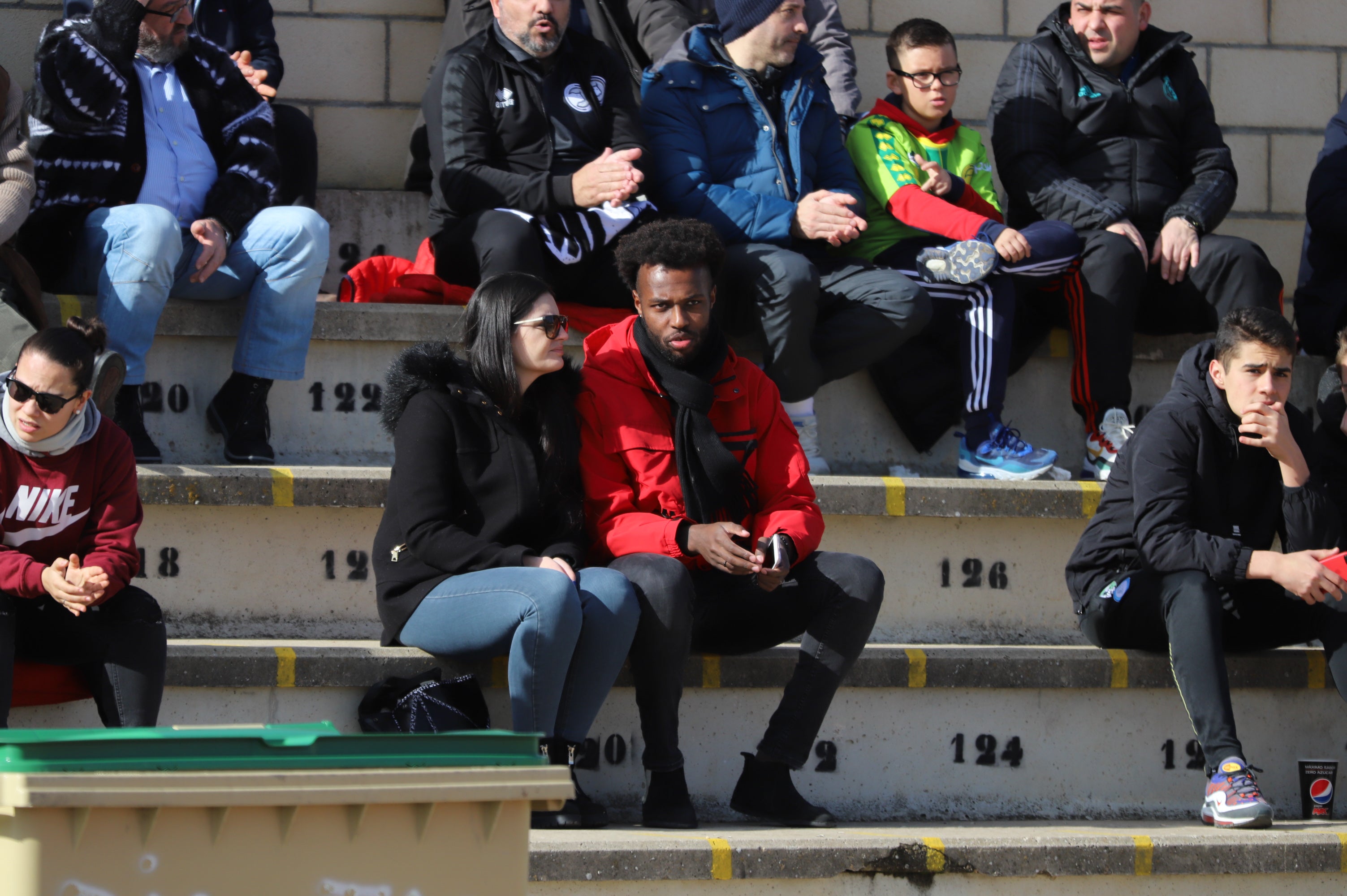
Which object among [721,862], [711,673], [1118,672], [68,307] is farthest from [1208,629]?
[68,307]

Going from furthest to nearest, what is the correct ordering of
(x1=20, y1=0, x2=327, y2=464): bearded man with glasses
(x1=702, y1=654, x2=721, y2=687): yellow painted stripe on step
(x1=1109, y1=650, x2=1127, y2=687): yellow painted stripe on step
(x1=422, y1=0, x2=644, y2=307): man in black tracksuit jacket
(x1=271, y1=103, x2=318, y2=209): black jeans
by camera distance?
1. (x1=271, y1=103, x2=318, y2=209): black jeans
2. (x1=422, y1=0, x2=644, y2=307): man in black tracksuit jacket
3. (x1=20, y1=0, x2=327, y2=464): bearded man with glasses
4. (x1=1109, y1=650, x2=1127, y2=687): yellow painted stripe on step
5. (x1=702, y1=654, x2=721, y2=687): yellow painted stripe on step

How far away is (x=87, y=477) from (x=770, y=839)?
1569 mm

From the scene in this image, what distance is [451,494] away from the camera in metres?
3.27

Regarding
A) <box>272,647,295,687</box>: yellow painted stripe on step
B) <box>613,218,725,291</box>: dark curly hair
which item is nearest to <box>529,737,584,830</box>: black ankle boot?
<box>272,647,295,687</box>: yellow painted stripe on step

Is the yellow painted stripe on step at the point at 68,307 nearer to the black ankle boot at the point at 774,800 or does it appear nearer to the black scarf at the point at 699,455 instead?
the black scarf at the point at 699,455

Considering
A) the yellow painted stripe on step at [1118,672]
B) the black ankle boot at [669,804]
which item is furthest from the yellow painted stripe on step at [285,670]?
the yellow painted stripe on step at [1118,672]

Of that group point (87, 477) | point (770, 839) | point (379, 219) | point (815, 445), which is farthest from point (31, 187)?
point (770, 839)

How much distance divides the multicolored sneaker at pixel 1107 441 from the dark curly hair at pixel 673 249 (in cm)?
141

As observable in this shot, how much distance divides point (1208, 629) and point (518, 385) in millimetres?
1685

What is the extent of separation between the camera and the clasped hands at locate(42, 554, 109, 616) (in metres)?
2.88

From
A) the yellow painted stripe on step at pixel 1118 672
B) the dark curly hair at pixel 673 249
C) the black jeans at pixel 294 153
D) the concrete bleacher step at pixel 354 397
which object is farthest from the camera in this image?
the black jeans at pixel 294 153

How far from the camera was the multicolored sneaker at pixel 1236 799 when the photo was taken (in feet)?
11.0

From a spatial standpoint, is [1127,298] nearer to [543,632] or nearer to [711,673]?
[711,673]

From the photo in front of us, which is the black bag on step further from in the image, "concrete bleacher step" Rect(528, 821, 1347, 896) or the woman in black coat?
"concrete bleacher step" Rect(528, 821, 1347, 896)
